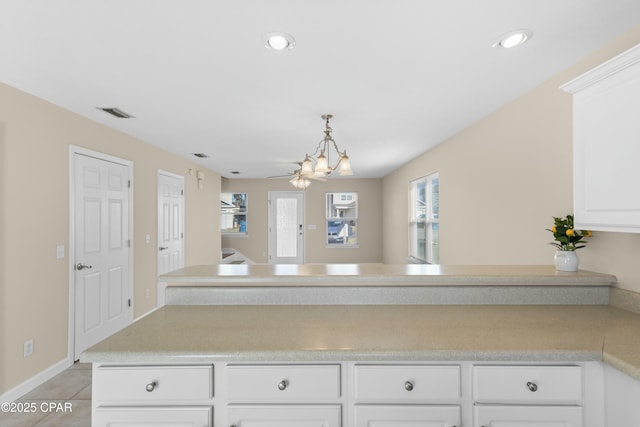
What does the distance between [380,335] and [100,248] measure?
3259mm

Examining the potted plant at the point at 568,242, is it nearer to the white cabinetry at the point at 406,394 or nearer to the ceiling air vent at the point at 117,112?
the white cabinetry at the point at 406,394

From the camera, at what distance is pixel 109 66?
2113 mm

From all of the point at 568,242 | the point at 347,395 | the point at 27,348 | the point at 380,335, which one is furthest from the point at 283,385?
the point at 27,348

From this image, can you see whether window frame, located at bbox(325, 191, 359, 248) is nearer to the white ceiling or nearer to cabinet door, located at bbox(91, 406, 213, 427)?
the white ceiling

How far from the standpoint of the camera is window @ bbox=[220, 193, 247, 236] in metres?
8.38

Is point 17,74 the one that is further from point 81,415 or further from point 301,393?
point 301,393

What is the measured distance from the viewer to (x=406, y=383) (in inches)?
48.5

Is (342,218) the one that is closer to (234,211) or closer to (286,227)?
(286,227)

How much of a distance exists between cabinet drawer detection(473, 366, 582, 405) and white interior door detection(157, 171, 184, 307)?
14.1 ft

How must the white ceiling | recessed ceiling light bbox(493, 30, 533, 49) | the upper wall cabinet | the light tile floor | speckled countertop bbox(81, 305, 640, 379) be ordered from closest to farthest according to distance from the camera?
1. speckled countertop bbox(81, 305, 640, 379)
2. the upper wall cabinet
3. the white ceiling
4. recessed ceiling light bbox(493, 30, 533, 49)
5. the light tile floor

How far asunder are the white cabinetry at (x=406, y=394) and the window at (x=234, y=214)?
7.44 m

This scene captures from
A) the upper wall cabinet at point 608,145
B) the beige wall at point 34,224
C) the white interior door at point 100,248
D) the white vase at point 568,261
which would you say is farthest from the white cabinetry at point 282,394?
the white interior door at point 100,248

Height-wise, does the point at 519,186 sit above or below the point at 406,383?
above

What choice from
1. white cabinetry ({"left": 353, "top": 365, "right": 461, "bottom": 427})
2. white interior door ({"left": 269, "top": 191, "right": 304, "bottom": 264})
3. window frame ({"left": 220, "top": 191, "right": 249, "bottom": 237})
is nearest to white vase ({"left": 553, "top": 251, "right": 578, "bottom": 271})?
white cabinetry ({"left": 353, "top": 365, "right": 461, "bottom": 427})
